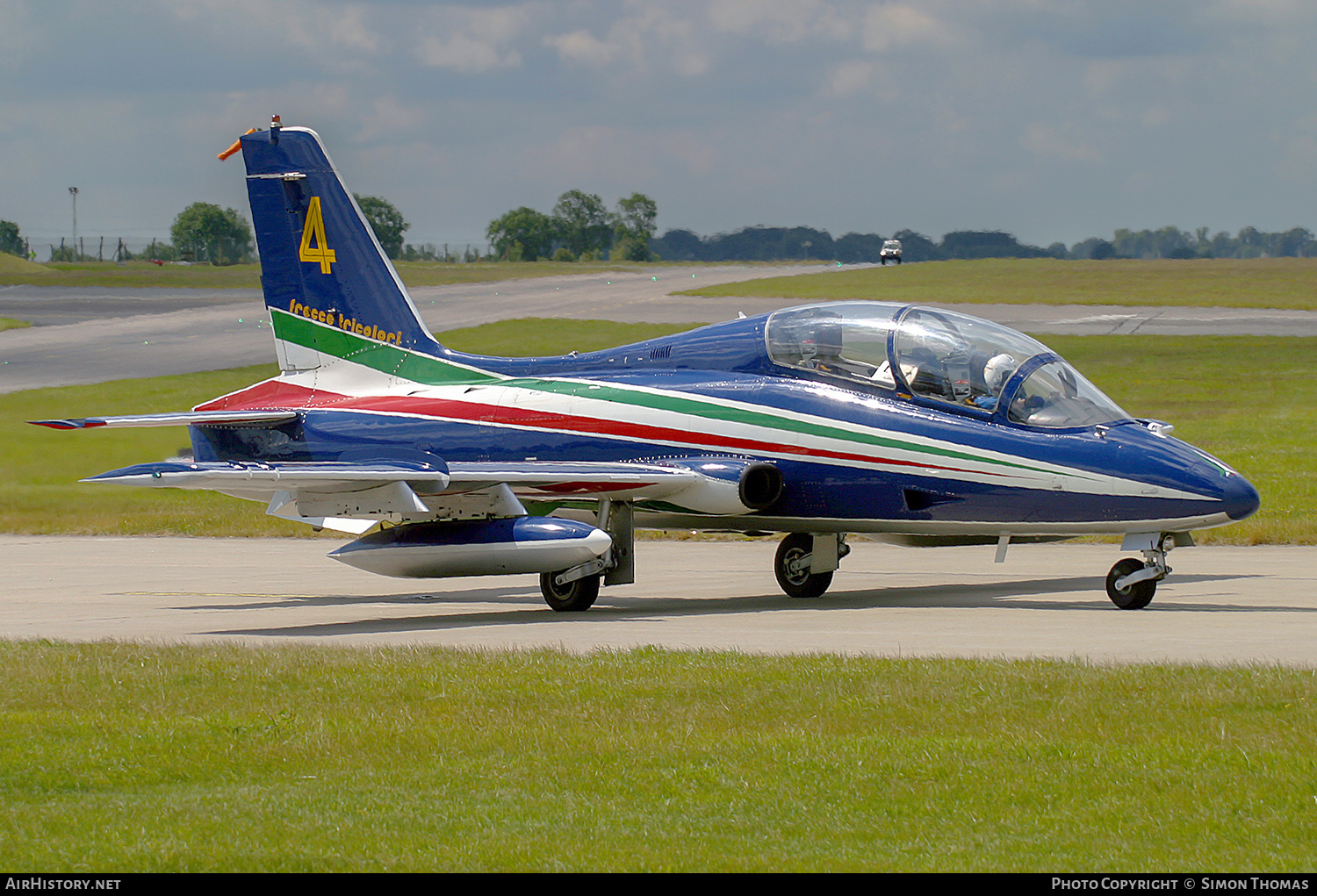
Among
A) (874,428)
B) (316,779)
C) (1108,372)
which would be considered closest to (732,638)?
(874,428)

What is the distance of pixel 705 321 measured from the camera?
5294 cm

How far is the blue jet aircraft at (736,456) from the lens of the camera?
13414 mm

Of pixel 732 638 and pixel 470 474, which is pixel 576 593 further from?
pixel 732 638

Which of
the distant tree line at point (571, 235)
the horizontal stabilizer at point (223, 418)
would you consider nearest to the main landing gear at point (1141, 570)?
the horizontal stabilizer at point (223, 418)

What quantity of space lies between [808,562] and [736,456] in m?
1.66

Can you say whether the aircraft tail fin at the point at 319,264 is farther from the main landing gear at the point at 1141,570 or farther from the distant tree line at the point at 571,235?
the distant tree line at the point at 571,235

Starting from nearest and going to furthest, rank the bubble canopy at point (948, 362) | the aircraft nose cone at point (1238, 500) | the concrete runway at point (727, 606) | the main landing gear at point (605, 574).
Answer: the concrete runway at point (727, 606)
the aircraft nose cone at point (1238, 500)
the bubble canopy at point (948, 362)
the main landing gear at point (605, 574)

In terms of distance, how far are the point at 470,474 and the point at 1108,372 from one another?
3113 centimetres

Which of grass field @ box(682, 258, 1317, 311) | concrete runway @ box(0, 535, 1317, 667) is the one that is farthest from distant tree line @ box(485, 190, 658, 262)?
concrete runway @ box(0, 535, 1317, 667)

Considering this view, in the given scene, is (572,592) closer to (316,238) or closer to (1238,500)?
(316,238)

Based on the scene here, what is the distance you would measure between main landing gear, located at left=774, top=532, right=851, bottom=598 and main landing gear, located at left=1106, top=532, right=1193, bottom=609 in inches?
118

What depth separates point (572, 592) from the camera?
591 inches

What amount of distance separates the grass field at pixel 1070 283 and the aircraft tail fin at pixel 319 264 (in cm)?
4148
